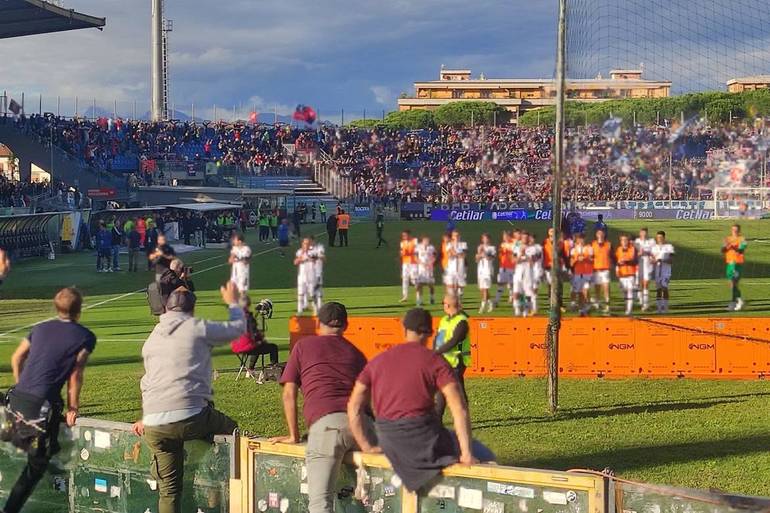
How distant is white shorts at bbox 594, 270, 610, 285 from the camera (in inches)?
871

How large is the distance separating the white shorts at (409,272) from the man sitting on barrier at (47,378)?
16.9 m

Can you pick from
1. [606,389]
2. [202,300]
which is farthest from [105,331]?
[606,389]

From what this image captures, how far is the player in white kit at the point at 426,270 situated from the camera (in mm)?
23438

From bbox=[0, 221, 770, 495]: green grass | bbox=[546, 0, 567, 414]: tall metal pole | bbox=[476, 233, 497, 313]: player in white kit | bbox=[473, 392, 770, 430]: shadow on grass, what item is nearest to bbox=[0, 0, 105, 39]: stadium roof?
bbox=[0, 221, 770, 495]: green grass

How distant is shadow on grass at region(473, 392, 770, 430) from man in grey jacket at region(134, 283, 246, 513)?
5980 millimetres

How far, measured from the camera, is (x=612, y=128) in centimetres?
1962

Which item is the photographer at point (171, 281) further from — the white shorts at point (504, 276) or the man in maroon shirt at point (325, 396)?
the white shorts at point (504, 276)

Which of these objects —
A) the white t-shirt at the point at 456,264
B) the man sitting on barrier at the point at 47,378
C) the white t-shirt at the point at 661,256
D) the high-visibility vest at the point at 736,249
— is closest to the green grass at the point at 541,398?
the white t-shirt at the point at 661,256

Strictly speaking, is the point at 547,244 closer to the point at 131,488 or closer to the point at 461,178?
the point at 131,488

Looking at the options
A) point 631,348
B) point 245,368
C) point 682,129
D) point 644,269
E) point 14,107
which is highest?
point 14,107

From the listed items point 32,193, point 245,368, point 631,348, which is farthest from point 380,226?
point 32,193

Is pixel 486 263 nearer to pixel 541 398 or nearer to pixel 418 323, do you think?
pixel 541 398

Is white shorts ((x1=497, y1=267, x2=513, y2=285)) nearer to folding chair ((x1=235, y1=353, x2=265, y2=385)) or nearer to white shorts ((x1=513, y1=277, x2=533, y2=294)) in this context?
white shorts ((x1=513, y1=277, x2=533, y2=294))

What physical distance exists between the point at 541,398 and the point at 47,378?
28.6ft
